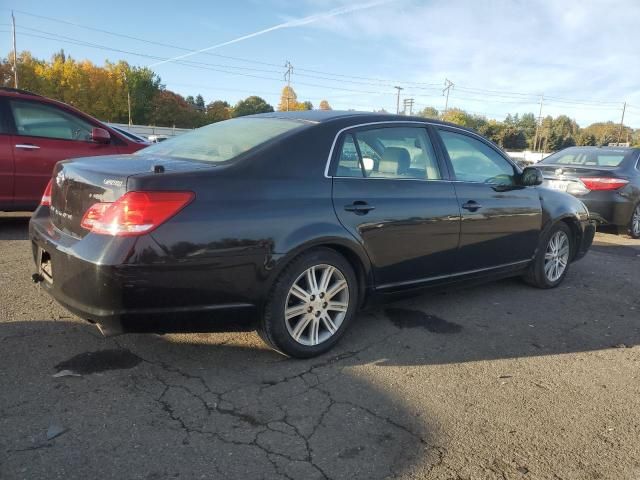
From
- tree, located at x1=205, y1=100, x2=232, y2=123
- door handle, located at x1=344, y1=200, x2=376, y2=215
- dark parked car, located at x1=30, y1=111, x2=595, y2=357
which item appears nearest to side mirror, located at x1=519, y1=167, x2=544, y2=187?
dark parked car, located at x1=30, y1=111, x2=595, y2=357

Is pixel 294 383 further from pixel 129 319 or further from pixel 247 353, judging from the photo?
pixel 129 319

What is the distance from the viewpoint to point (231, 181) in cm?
285

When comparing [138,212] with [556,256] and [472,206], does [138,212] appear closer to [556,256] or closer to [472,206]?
[472,206]

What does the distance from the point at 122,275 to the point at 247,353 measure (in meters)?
1.03

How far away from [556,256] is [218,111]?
10792 cm

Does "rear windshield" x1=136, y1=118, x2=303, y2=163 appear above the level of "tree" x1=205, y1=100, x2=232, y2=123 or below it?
below

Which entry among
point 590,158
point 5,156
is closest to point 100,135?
point 5,156

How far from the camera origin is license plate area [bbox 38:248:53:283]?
3.00 meters

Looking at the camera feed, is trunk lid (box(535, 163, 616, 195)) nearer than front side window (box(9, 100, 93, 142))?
No

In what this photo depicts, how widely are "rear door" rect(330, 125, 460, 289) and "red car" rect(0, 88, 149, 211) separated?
4213mm

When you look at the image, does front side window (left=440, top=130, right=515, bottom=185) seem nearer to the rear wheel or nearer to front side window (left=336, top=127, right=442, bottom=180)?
front side window (left=336, top=127, right=442, bottom=180)

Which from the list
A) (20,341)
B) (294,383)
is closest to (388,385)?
(294,383)

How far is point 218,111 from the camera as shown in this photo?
10688cm

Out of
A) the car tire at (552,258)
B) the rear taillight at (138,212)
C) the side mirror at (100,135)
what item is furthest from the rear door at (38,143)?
the car tire at (552,258)
